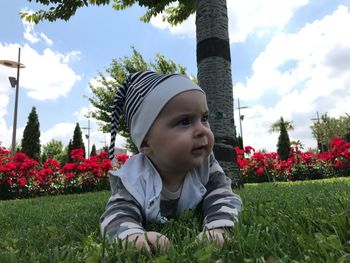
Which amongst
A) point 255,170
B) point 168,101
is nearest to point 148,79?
point 168,101

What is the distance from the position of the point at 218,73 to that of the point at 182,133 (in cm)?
301

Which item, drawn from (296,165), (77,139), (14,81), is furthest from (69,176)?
(77,139)

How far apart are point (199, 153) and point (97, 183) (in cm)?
873

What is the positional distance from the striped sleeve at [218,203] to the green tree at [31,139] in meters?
25.6

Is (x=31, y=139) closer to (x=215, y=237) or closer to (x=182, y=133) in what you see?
(x=182, y=133)

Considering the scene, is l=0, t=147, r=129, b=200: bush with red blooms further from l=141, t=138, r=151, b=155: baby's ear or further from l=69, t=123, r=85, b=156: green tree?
l=69, t=123, r=85, b=156: green tree

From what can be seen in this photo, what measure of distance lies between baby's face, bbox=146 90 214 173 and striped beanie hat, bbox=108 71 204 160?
0.12 feet

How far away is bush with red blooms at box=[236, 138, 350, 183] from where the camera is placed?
1177 centimetres

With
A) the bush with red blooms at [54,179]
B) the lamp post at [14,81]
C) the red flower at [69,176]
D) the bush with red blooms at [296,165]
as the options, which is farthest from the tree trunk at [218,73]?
the lamp post at [14,81]

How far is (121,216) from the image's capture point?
1.75 m

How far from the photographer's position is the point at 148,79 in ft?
7.10

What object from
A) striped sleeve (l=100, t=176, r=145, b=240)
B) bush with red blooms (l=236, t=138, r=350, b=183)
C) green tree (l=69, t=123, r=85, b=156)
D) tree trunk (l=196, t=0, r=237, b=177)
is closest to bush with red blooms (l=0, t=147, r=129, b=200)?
bush with red blooms (l=236, t=138, r=350, b=183)

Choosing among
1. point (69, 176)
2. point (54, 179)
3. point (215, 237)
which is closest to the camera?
point (215, 237)

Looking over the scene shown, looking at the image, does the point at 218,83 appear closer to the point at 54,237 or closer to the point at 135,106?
the point at 135,106
